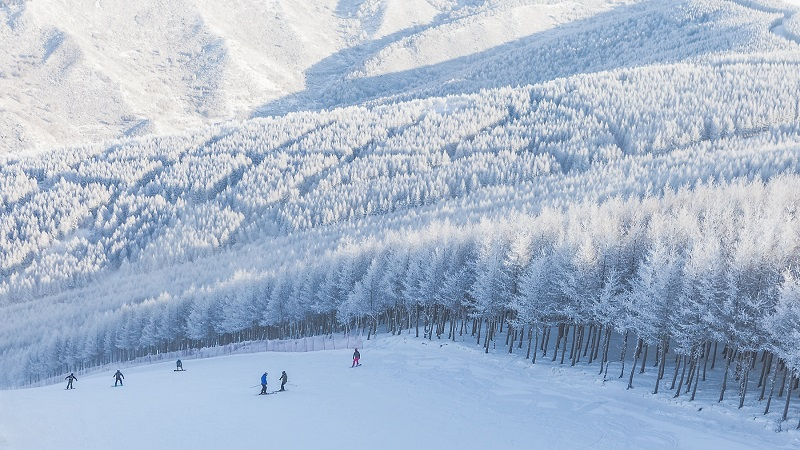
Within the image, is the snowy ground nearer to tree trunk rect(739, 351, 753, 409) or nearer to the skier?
the skier

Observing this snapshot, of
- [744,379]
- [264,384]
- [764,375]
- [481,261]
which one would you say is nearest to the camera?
[744,379]

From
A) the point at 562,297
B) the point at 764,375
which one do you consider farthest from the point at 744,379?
the point at 562,297

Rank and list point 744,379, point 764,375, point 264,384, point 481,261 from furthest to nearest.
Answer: point 481,261
point 764,375
point 264,384
point 744,379

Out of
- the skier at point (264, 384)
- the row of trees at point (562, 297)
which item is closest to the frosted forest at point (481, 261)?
the row of trees at point (562, 297)

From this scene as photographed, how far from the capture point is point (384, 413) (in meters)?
35.7

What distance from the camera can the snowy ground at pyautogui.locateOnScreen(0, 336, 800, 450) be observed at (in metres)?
30.7

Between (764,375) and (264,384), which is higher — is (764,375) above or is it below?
above

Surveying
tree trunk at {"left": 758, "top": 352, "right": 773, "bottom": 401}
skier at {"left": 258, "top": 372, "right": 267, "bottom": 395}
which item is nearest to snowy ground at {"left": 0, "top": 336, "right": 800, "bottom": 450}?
skier at {"left": 258, "top": 372, "right": 267, "bottom": 395}

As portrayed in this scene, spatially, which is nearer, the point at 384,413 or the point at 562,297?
the point at 384,413

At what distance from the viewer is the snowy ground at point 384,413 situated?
3072 cm

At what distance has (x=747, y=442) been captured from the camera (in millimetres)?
32781

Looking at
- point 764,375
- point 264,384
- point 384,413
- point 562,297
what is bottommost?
point 264,384

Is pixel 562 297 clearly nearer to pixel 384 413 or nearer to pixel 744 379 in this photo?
pixel 744 379

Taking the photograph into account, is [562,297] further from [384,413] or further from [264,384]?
[264,384]
